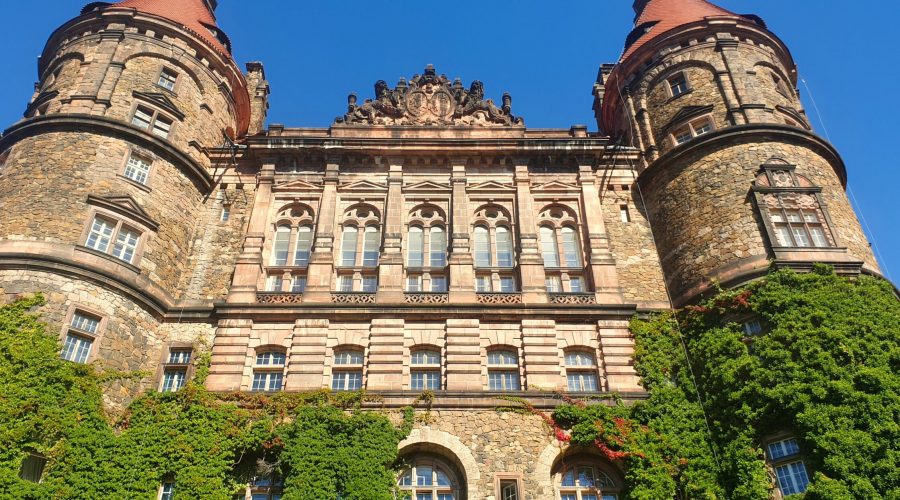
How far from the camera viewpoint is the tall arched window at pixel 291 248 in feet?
91.2

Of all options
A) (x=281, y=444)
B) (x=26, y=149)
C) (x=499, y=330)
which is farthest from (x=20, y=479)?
(x=499, y=330)

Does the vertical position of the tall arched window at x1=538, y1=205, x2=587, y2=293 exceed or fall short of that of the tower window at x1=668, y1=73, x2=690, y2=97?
it falls short

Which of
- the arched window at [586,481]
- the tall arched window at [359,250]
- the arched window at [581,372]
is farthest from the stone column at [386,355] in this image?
the arched window at [586,481]

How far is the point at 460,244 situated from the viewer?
2831cm

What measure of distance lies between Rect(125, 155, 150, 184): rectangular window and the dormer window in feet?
72.7

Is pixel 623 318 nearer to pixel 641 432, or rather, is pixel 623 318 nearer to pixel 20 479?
pixel 641 432

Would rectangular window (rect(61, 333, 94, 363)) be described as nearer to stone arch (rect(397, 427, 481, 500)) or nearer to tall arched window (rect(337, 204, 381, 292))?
tall arched window (rect(337, 204, 381, 292))

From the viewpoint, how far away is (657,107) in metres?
32.9

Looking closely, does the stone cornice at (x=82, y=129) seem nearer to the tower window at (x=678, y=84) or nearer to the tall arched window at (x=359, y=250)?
the tall arched window at (x=359, y=250)

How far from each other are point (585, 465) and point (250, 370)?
11829mm

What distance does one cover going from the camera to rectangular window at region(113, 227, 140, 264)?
25587 millimetres

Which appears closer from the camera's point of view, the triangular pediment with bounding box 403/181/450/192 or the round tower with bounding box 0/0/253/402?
the round tower with bounding box 0/0/253/402

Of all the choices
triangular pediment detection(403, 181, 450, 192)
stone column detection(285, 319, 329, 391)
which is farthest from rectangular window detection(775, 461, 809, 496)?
triangular pediment detection(403, 181, 450, 192)

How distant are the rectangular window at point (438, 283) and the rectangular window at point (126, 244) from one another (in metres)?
11.1
